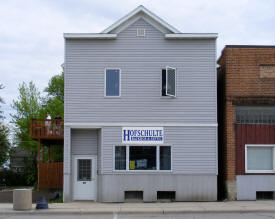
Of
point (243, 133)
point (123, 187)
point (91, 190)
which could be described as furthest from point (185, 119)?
point (91, 190)

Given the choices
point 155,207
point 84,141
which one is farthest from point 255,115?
point 84,141

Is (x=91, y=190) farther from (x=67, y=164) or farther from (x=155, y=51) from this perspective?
(x=155, y=51)

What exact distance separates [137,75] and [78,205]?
6.29 meters

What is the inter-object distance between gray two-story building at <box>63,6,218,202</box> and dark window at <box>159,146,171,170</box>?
0.04 metres

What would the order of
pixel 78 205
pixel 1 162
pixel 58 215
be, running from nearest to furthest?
1. pixel 58 215
2. pixel 78 205
3. pixel 1 162

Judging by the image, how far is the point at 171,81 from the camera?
20.9 m

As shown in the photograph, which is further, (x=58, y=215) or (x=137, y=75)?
(x=137, y=75)

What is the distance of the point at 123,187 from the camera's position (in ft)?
67.1

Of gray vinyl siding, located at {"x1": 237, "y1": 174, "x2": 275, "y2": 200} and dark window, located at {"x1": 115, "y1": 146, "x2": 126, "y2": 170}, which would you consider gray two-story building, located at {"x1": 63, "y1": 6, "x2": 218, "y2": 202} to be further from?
gray vinyl siding, located at {"x1": 237, "y1": 174, "x2": 275, "y2": 200}

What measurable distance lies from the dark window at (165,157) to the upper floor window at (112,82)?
3.19m

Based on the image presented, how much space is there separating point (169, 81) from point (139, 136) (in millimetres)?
2818

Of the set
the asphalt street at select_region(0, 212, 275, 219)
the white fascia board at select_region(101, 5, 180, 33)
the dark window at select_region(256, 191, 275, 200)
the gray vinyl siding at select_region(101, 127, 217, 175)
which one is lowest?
the asphalt street at select_region(0, 212, 275, 219)

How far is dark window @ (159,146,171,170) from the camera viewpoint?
67.7ft

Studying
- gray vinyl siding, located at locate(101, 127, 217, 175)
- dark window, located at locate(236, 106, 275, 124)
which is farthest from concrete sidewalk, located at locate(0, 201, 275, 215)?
dark window, located at locate(236, 106, 275, 124)
